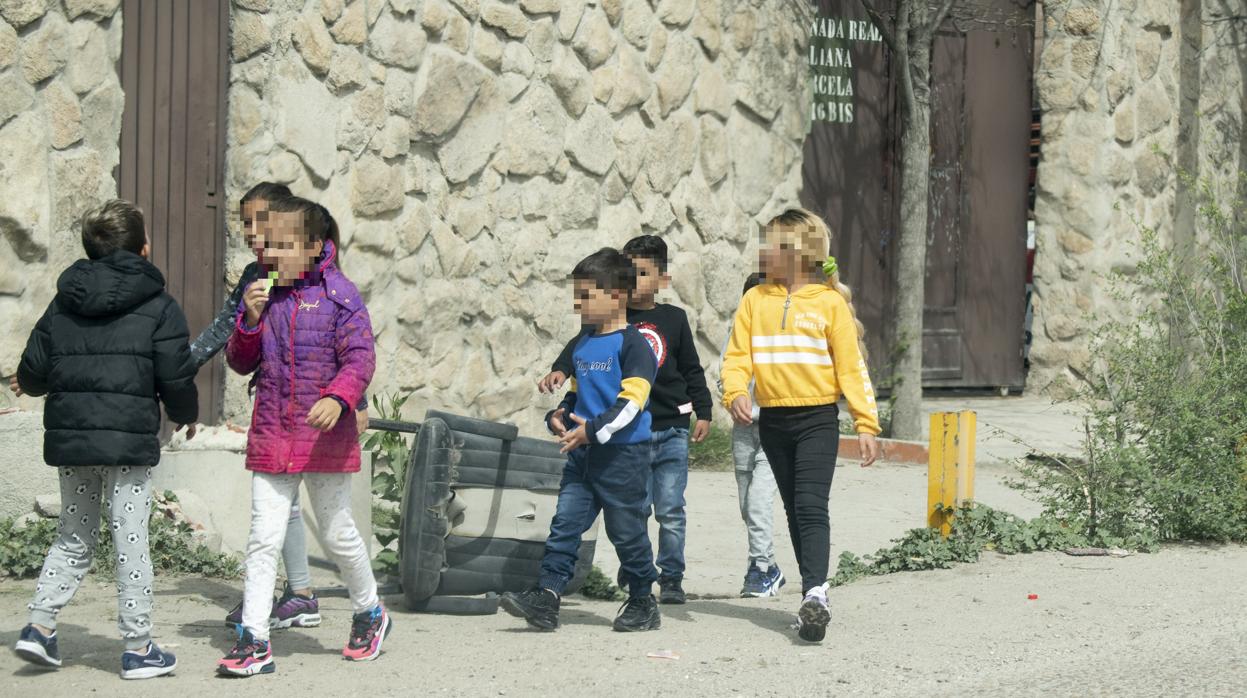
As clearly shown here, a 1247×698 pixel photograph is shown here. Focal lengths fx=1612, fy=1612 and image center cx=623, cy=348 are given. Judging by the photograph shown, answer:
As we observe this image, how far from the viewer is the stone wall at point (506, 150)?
814 centimetres

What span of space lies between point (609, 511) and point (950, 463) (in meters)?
1.96

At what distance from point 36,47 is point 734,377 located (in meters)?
3.40

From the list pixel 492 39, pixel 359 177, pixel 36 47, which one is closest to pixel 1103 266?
pixel 492 39

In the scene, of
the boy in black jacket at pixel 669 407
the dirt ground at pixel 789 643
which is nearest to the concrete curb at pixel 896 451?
the dirt ground at pixel 789 643

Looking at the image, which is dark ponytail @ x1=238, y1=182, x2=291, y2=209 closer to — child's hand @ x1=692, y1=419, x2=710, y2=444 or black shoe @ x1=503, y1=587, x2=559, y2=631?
black shoe @ x1=503, y1=587, x2=559, y2=631

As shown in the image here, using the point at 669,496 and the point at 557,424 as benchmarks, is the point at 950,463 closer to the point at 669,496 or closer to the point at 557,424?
the point at 669,496

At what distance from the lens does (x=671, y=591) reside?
21.6 feet

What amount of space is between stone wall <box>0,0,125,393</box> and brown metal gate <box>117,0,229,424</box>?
10.3 inches

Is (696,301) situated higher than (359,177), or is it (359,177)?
(359,177)

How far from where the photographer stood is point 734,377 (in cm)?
609

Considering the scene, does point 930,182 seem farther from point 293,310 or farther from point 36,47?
point 293,310

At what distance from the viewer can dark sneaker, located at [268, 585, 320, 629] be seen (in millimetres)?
5781

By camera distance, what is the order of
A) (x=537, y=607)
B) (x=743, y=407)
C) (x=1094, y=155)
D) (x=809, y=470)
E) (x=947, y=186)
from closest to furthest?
(x=537, y=607) < (x=809, y=470) < (x=743, y=407) < (x=1094, y=155) < (x=947, y=186)

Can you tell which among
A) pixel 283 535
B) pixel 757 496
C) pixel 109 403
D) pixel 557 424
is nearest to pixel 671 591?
pixel 757 496
